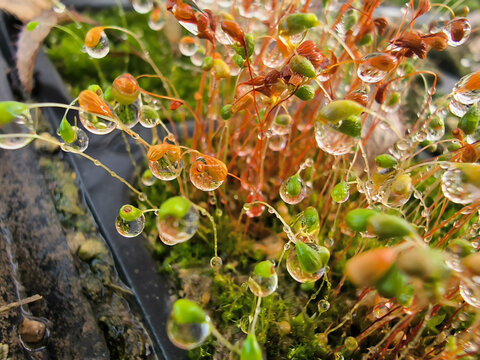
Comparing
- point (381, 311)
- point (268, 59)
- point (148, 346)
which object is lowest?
point (148, 346)

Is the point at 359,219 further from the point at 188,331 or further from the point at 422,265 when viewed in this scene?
the point at 188,331

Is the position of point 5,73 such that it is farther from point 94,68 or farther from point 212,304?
point 212,304

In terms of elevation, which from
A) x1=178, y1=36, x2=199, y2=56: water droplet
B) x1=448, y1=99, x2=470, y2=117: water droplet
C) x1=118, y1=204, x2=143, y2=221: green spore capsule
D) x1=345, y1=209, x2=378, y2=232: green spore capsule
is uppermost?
x1=448, y1=99, x2=470, y2=117: water droplet

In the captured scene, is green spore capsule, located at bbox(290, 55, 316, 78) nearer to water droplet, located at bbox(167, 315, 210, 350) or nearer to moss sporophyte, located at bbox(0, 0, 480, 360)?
moss sporophyte, located at bbox(0, 0, 480, 360)

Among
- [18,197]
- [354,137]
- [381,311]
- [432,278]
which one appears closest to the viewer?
[432,278]

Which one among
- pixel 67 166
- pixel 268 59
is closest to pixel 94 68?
pixel 67 166

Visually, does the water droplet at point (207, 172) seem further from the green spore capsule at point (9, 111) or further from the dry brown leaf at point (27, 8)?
the dry brown leaf at point (27, 8)

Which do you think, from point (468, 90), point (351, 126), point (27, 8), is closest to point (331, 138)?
point (351, 126)

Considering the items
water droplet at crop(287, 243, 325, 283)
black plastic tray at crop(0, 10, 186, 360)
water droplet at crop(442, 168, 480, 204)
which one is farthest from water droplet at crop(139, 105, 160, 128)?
water droplet at crop(442, 168, 480, 204)
